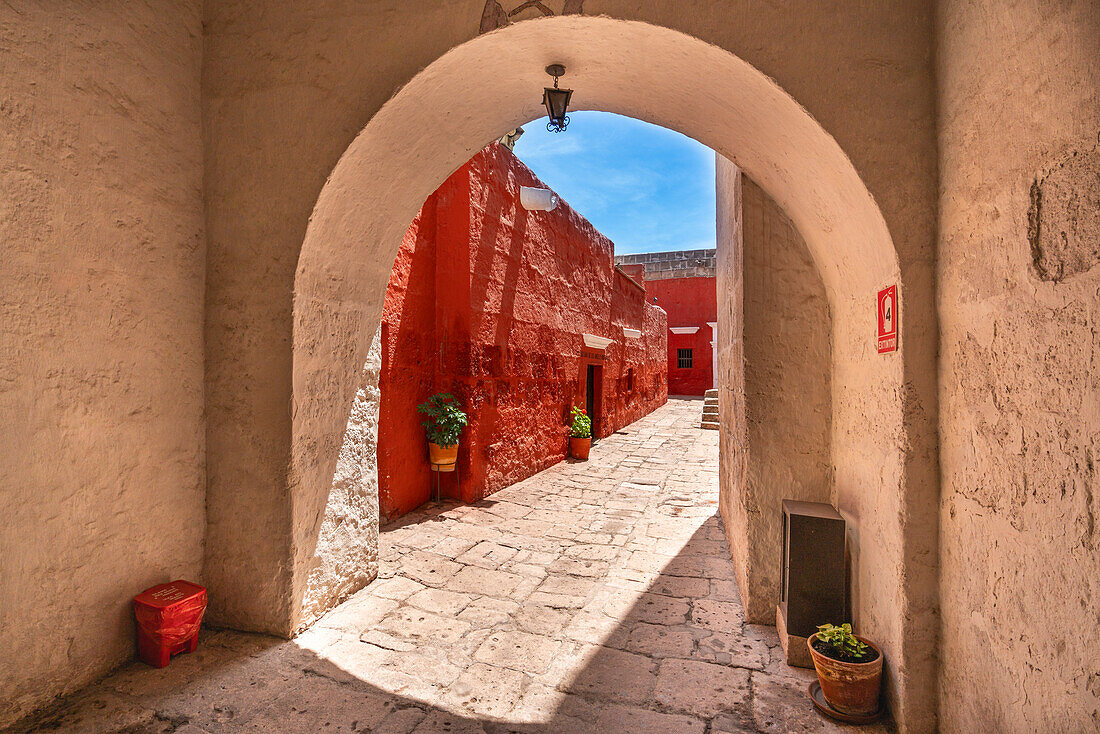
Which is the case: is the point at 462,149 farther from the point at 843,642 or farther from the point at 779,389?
the point at 843,642

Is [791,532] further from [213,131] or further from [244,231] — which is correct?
[213,131]

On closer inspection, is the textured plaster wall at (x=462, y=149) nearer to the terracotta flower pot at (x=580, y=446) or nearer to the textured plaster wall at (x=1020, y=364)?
the textured plaster wall at (x=1020, y=364)

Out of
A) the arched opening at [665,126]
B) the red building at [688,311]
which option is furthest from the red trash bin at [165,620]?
the red building at [688,311]

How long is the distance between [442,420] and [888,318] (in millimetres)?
4101

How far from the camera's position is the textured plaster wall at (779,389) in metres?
2.80

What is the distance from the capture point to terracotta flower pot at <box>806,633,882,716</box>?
6.47 ft

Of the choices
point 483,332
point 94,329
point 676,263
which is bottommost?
point 94,329

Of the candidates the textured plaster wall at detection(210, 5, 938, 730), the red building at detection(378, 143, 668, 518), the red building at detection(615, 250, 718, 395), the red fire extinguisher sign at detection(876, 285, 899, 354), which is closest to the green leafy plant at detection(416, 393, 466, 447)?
the red building at detection(378, 143, 668, 518)

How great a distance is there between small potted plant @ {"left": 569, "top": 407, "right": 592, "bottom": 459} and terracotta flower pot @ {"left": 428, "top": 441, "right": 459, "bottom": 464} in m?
3.17

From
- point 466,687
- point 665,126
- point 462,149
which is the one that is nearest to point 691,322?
point 665,126

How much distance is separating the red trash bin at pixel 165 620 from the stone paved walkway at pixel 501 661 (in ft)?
0.26

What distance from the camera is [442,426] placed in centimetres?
529

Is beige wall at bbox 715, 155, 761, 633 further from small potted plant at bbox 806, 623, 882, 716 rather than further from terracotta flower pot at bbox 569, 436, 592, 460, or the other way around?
terracotta flower pot at bbox 569, 436, 592, 460

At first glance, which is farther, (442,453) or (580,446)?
(580,446)
